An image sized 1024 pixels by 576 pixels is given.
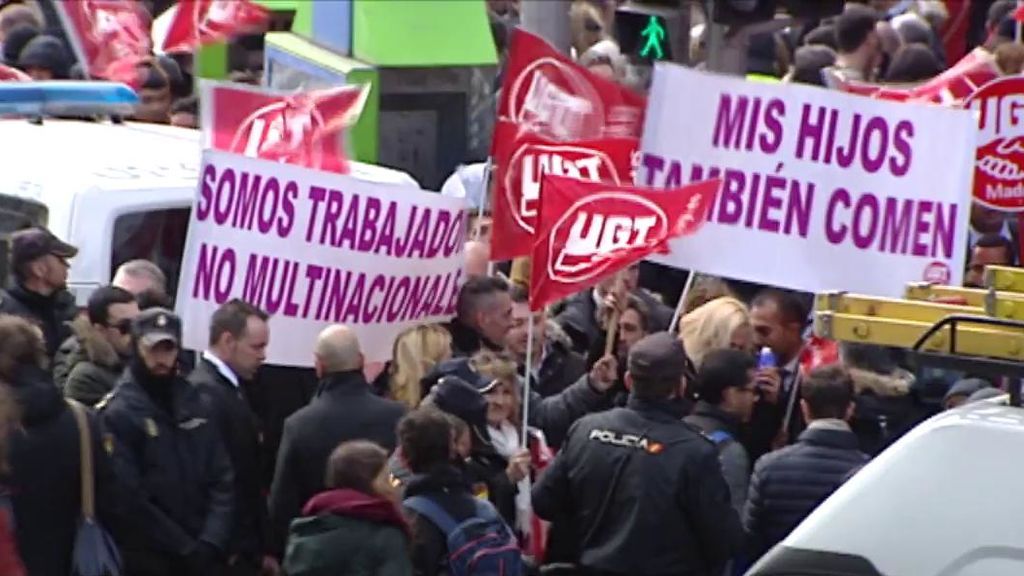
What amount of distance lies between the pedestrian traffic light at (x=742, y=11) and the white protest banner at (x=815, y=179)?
313 centimetres

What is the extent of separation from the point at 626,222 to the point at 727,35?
4.31m

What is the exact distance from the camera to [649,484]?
8695mm

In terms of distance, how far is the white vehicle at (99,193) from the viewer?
10.2 m

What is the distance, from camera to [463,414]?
8.91 metres

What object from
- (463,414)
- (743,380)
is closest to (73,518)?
(463,414)

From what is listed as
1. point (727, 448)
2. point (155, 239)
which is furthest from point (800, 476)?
point (155, 239)

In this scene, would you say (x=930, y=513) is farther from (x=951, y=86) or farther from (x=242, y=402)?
(x=951, y=86)

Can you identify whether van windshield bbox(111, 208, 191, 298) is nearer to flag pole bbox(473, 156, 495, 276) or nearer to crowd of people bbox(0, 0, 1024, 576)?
crowd of people bbox(0, 0, 1024, 576)

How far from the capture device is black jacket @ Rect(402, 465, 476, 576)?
8.21 m

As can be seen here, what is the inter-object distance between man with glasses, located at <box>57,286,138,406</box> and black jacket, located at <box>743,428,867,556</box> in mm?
2199

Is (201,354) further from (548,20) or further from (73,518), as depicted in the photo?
(548,20)

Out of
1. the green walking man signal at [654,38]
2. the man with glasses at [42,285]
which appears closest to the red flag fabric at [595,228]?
the man with glasses at [42,285]

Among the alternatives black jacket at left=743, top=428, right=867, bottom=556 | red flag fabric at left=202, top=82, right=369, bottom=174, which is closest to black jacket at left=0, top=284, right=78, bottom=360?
red flag fabric at left=202, top=82, right=369, bottom=174

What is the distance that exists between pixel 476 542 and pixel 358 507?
1.62ft
